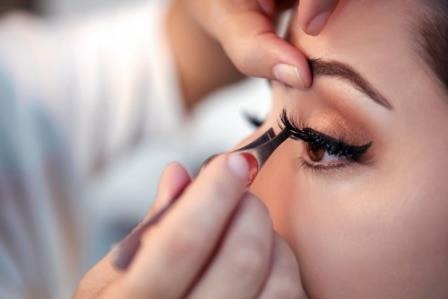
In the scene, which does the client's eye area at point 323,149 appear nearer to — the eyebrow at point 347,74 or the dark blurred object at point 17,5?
the eyebrow at point 347,74

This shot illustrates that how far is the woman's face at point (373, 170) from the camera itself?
59cm

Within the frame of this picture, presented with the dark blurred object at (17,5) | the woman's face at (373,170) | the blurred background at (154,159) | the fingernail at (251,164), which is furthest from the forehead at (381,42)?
the dark blurred object at (17,5)

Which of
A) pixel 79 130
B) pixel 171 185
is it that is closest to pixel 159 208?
pixel 171 185

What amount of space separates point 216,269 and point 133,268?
0.07 metres

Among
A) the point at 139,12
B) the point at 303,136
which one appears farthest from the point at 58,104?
the point at 303,136

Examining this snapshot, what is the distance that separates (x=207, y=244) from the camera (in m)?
0.52

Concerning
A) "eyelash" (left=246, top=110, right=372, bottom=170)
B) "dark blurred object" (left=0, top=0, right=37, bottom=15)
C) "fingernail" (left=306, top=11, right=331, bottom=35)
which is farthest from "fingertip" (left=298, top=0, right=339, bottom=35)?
"dark blurred object" (left=0, top=0, right=37, bottom=15)

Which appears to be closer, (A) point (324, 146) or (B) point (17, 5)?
(A) point (324, 146)

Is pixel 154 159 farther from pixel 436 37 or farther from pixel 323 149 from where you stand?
pixel 436 37

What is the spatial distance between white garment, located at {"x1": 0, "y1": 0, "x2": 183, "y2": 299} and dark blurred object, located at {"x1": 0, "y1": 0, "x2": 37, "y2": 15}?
1.68ft

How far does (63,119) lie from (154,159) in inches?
7.3

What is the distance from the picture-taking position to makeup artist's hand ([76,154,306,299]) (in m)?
0.52

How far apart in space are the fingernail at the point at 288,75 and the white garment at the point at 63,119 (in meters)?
0.51

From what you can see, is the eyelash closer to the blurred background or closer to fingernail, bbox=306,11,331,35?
fingernail, bbox=306,11,331,35
